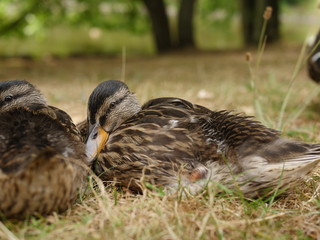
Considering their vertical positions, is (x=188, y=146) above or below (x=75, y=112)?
above

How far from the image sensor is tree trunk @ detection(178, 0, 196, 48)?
43.3ft

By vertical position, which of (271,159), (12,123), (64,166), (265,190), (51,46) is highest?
(12,123)

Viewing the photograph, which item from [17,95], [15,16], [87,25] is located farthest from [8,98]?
[87,25]

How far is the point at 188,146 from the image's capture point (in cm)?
242

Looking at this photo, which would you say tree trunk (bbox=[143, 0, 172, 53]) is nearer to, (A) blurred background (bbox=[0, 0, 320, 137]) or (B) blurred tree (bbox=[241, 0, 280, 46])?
(A) blurred background (bbox=[0, 0, 320, 137])

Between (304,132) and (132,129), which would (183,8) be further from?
(132,129)

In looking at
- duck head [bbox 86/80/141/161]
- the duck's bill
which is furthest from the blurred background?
the duck's bill

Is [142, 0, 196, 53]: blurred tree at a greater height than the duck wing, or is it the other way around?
the duck wing

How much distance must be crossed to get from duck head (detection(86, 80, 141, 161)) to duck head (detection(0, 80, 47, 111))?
455mm

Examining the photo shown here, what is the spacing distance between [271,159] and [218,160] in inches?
11.9

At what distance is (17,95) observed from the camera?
2969mm

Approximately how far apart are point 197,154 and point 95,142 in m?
0.68

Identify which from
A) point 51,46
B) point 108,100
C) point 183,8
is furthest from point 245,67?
point 51,46

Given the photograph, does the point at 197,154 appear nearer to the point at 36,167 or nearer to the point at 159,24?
the point at 36,167
